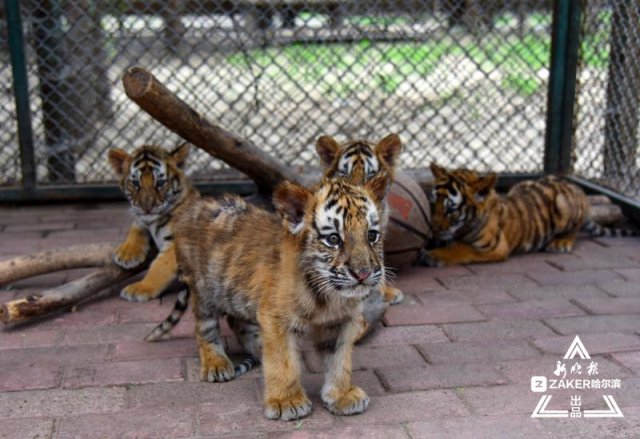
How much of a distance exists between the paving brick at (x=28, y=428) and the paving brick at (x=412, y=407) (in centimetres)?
115

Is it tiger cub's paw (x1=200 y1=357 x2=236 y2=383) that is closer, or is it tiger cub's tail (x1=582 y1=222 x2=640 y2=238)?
tiger cub's paw (x1=200 y1=357 x2=236 y2=383)

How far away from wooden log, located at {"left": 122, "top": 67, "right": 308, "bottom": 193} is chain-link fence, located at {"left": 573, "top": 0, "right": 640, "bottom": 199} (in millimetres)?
2779

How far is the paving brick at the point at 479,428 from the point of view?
10.8ft

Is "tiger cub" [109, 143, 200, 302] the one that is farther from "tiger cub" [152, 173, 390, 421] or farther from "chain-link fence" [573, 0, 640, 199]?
"chain-link fence" [573, 0, 640, 199]

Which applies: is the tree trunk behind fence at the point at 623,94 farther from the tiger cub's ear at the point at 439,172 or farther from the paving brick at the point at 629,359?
the paving brick at the point at 629,359

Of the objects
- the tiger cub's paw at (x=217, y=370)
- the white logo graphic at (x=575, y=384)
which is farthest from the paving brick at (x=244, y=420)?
the white logo graphic at (x=575, y=384)

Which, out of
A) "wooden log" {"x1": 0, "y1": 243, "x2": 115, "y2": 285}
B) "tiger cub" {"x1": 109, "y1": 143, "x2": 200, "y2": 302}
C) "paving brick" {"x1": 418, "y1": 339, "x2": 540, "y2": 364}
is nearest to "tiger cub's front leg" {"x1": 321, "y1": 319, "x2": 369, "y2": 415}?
"paving brick" {"x1": 418, "y1": 339, "x2": 540, "y2": 364}

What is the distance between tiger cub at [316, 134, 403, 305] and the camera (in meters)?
4.98

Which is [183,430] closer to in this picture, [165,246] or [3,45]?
[165,246]

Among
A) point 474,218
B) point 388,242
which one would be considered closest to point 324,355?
point 388,242

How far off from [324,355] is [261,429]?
1.43 ft

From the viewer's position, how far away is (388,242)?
5258 mm

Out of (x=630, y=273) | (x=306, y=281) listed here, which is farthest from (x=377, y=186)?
(x=630, y=273)

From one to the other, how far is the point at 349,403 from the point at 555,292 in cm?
203
